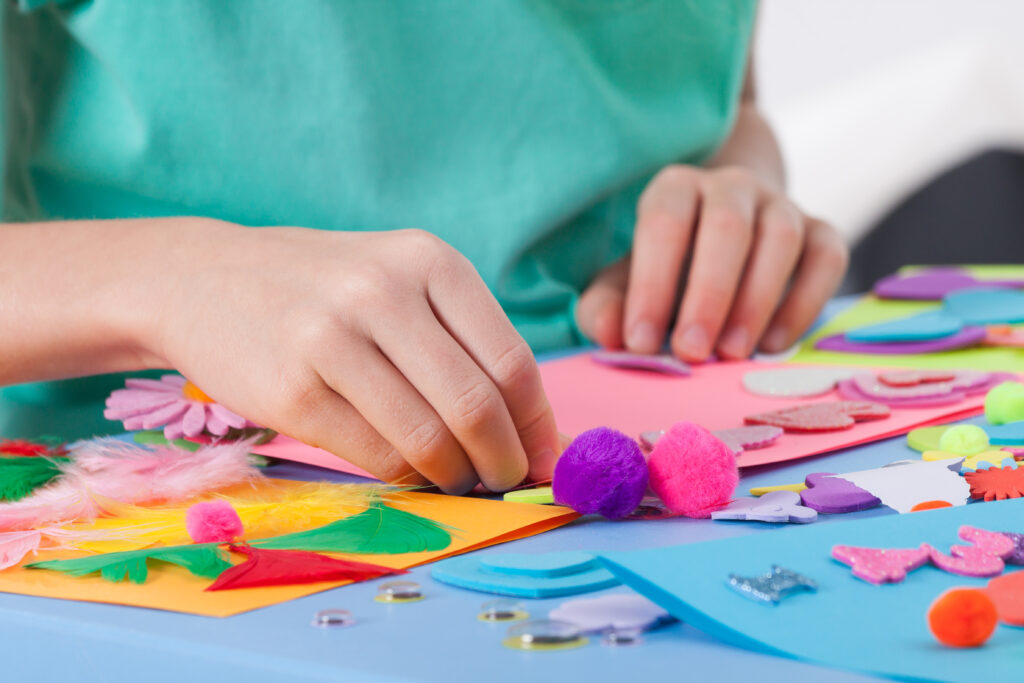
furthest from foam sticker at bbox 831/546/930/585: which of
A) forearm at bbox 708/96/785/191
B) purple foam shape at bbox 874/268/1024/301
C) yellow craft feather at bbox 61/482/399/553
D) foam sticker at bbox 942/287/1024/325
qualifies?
forearm at bbox 708/96/785/191

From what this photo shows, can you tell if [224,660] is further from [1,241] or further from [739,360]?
[739,360]

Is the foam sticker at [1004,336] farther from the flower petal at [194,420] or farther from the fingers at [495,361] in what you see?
the flower petal at [194,420]

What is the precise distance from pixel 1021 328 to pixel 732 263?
0.23m

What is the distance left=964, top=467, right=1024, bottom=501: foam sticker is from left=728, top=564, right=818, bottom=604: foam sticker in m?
0.13

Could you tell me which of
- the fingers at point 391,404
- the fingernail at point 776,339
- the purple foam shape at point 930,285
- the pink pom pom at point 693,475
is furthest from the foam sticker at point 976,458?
the purple foam shape at point 930,285

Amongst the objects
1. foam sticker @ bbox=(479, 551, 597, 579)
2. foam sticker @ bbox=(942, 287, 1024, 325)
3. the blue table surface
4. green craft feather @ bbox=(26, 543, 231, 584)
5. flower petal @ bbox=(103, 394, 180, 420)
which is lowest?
the blue table surface

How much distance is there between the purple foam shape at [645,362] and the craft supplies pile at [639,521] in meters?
0.09

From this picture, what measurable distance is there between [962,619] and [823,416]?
289 mm

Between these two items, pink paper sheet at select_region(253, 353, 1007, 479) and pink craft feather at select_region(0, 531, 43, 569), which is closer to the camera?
pink craft feather at select_region(0, 531, 43, 569)

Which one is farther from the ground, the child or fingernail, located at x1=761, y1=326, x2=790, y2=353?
the child

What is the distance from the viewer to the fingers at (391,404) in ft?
1.46

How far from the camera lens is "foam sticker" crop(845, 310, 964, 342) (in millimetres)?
778

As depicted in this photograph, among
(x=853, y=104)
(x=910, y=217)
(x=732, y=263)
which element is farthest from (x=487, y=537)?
(x=853, y=104)

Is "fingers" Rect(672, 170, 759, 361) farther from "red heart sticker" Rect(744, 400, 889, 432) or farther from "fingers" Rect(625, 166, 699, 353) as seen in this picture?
"red heart sticker" Rect(744, 400, 889, 432)
